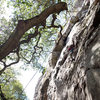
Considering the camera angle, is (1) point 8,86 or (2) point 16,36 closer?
(2) point 16,36

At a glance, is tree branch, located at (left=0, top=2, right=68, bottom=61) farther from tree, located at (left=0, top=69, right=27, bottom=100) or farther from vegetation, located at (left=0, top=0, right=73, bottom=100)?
tree, located at (left=0, top=69, right=27, bottom=100)

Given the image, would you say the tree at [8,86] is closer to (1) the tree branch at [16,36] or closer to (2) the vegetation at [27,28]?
(2) the vegetation at [27,28]

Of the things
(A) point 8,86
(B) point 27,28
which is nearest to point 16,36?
(B) point 27,28

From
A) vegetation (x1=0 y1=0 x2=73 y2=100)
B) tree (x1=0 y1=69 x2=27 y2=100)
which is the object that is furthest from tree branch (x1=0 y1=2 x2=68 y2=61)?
tree (x1=0 y1=69 x2=27 y2=100)

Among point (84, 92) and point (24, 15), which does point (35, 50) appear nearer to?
point (24, 15)

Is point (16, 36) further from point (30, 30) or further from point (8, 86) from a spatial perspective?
point (8, 86)

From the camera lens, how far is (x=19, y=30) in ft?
17.5

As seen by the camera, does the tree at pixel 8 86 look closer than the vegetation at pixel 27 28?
No

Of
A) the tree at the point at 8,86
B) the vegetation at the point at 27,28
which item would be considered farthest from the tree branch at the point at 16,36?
the tree at the point at 8,86

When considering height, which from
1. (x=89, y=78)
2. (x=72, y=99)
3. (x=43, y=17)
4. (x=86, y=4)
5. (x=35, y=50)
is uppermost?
(x=86, y=4)

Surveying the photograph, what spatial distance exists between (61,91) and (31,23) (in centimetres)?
372

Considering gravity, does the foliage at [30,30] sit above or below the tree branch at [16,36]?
above

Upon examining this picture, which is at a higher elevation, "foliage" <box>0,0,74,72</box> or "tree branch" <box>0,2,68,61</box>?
"foliage" <box>0,0,74,72</box>

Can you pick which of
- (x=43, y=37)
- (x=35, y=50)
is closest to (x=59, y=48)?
(x=35, y=50)
